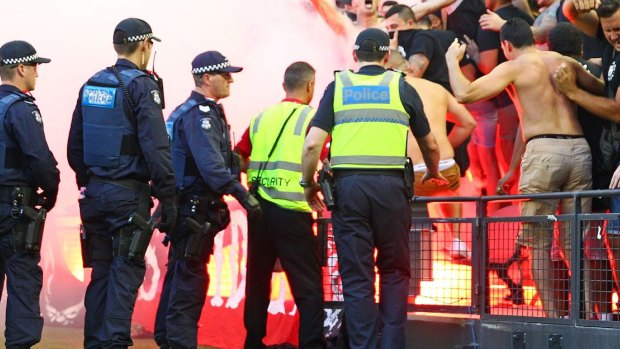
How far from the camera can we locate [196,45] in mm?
10648

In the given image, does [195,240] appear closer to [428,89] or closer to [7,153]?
[7,153]

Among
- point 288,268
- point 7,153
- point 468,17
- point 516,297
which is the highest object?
point 468,17

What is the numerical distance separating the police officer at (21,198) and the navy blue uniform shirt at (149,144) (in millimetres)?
407

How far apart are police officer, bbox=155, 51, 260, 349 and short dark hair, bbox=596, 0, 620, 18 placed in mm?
2552

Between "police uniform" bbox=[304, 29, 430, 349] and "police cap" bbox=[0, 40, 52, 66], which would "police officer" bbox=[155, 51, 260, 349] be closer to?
"police uniform" bbox=[304, 29, 430, 349]

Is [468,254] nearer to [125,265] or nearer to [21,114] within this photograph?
[125,265]

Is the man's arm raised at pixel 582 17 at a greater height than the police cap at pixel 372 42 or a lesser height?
greater

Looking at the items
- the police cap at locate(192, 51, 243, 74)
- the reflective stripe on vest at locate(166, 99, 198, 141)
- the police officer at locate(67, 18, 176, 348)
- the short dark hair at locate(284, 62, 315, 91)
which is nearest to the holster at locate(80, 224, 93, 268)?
the police officer at locate(67, 18, 176, 348)

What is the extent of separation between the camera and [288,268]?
27.1ft

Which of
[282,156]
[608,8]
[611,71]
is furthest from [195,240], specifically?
[608,8]

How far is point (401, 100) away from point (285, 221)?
1353 mm

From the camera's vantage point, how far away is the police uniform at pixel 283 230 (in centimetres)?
823

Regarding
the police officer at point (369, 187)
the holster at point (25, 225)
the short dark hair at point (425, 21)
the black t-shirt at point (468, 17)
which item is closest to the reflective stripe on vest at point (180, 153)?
the holster at point (25, 225)

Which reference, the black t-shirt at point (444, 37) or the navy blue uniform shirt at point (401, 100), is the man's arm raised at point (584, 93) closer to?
the navy blue uniform shirt at point (401, 100)
